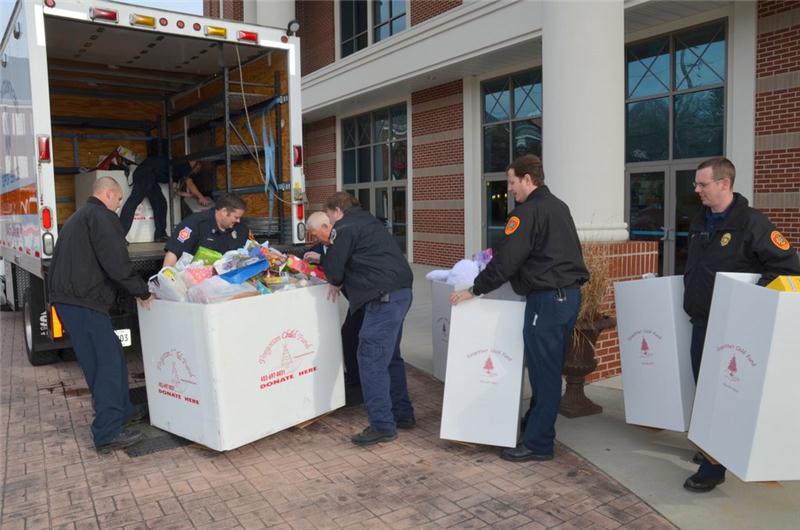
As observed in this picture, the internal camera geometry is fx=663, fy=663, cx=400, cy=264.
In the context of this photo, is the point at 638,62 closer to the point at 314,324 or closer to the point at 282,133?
the point at 282,133

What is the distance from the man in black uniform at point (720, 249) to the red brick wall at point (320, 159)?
1663 cm

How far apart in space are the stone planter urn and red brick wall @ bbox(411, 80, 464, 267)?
32.2 ft

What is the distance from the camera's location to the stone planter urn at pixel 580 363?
487cm

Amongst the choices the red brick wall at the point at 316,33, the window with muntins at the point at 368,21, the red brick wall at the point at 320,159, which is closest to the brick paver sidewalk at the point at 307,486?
the window with muntins at the point at 368,21

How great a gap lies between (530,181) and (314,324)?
176 centimetres

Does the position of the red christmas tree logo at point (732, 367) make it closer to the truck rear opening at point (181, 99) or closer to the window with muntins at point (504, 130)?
the truck rear opening at point (181, 99)

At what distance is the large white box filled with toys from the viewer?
13.3ft

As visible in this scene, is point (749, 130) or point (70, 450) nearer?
point (70, 450)

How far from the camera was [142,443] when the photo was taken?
14.7 feet

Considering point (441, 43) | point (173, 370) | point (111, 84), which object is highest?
point (441, 43)

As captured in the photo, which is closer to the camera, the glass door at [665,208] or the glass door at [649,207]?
the glass door at [665,208]

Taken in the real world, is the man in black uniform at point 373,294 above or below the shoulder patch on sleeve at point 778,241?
below

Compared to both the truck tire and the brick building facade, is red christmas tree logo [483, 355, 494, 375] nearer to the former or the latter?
the brick building facade

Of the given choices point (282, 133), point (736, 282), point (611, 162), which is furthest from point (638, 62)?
point (736, 282)
